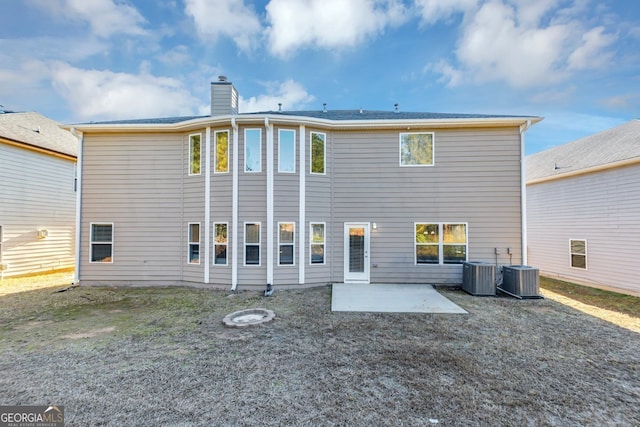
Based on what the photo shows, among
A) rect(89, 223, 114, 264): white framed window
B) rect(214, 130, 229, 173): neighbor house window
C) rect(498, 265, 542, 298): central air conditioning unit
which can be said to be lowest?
rect(498, 265, 542, 298): central air conditioning unit

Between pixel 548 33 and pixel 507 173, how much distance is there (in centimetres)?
577

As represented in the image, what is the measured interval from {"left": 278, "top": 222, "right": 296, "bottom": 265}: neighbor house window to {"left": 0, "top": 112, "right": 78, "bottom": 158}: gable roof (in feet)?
27.4

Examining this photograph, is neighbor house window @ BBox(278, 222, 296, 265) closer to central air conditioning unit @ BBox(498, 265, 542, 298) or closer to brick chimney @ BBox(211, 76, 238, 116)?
brick chimney @ BBox(211, 76, 238, 116)

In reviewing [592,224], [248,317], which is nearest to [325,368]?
[248,317]

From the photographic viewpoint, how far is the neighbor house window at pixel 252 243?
789 centimetres

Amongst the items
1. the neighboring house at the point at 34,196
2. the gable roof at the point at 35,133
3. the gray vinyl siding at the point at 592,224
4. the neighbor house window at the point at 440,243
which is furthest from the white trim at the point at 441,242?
the neighboring house at the point at 34,196

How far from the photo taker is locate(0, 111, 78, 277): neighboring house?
31.0ft

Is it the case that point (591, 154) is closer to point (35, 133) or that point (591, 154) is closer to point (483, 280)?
point (483, 280)

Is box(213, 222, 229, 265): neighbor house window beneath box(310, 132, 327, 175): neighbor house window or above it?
beneath

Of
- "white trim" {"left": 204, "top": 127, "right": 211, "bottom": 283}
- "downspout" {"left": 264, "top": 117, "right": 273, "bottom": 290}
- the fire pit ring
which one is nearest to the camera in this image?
the fire pit ring

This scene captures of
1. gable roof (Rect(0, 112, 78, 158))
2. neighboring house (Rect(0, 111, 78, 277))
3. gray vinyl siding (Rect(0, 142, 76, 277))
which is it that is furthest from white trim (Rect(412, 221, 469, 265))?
gray vinyl siding (Rect(0, 142, 76, 277))

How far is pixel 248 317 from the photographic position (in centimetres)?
550

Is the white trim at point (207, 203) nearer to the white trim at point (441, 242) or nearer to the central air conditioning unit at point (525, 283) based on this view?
the white trim at point (441, 242)

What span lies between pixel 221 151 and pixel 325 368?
22.1 ft
